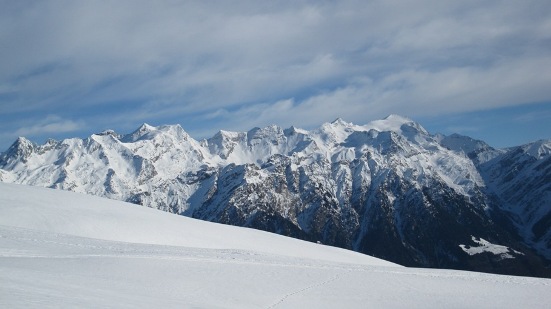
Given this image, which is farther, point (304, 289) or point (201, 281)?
point (304, 289)

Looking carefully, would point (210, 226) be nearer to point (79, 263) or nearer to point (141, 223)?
point (141, 223)

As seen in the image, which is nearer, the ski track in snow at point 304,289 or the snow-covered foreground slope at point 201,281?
the snow-covered foreground slope at point 201,281

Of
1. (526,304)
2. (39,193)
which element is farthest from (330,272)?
(39,193)

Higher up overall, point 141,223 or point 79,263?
point 141,223

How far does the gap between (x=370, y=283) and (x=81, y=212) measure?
110ft

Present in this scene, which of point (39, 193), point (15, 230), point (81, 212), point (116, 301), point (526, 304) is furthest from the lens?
point (39, 193)

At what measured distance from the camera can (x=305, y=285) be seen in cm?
3052

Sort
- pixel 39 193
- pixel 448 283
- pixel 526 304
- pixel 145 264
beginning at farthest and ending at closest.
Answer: pixel 39 193 < pixel 448 283 < pixel 145 264 < pixel 526 304

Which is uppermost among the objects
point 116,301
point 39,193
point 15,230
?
point 39,193

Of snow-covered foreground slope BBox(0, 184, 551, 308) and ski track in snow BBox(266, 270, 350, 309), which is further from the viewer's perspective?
ski track in snow BBox(266, 270, 350, 309)

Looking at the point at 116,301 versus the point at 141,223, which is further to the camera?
the point at 141,223

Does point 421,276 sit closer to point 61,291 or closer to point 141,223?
point 61,291

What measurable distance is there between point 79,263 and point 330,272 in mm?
16705

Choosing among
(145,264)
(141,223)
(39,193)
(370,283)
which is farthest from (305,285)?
(39,193)
